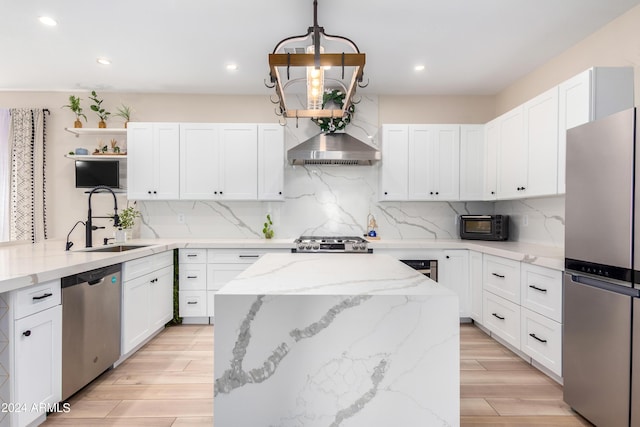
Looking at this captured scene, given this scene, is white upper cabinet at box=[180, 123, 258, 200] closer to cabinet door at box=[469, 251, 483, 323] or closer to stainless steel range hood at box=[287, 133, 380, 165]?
stainless steel range hood at box=[287, 133, 380, 165]

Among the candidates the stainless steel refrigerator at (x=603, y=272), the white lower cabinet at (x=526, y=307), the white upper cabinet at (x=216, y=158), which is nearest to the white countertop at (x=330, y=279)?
the stainless steel refrigerator at (x=603, y=272)

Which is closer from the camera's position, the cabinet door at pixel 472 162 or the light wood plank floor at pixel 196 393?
the light wood plank floor at pixel 196 393

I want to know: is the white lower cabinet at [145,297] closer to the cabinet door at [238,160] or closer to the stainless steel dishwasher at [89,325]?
the stainless steel dishwasher at [89,325]

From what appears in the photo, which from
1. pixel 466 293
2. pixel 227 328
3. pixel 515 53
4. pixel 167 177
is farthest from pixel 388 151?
pixel 227 328

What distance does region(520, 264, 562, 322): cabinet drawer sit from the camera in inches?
92.0

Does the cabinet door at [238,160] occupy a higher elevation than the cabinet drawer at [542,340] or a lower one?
higher

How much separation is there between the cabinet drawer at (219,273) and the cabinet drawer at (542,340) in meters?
2.61

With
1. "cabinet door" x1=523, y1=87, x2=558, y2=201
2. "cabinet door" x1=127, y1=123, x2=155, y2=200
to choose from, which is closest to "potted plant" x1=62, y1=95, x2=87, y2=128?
"cabinet door" x1=127, y1=123, x2=155, y2=200

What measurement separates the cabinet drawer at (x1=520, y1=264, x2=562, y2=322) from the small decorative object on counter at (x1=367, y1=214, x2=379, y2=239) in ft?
5.55

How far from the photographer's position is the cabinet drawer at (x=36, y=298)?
1742 mm

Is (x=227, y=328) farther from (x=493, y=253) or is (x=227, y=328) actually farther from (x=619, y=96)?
(x=619, y=96)

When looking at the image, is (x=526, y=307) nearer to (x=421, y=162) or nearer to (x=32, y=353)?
(x=421, y=162)

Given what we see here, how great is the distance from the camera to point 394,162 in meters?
3.92

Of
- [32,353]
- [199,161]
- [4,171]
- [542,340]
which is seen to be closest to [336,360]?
[32,353]
